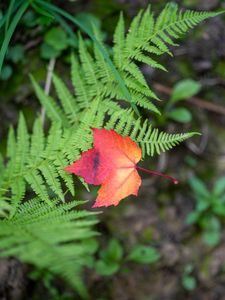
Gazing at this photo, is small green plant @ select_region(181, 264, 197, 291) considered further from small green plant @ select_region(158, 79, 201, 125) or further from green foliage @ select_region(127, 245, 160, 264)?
small green plant @ select_region(158, 79, 201, 125)

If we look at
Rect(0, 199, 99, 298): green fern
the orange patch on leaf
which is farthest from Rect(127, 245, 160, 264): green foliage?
Rect(0, 199, 99, 298): green fern

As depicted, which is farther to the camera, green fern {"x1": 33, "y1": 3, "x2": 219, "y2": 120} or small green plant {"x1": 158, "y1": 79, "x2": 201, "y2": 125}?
small green plant {"x1": 158, "y1": 79, "x2": 201, "y2": 125}

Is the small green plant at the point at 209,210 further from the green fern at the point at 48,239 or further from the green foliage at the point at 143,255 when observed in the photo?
the green fern at the point at 48,239

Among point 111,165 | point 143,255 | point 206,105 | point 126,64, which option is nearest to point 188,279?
point 143,255

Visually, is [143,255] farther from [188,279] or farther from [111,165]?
[111,165]

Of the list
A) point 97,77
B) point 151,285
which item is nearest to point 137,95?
point 97,77
